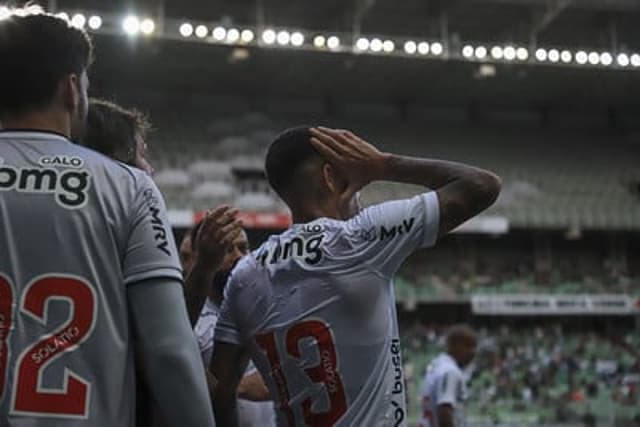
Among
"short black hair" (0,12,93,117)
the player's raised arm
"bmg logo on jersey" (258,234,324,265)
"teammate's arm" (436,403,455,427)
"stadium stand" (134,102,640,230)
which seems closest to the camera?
"short black hair" (0,12,93,117)

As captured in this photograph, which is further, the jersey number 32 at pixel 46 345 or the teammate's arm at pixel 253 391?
the teammate's arm at pixel 253 391

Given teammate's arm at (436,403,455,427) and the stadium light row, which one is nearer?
teammate's arm at (436,403,455,427)

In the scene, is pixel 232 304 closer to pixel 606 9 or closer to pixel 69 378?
pixel 69 378

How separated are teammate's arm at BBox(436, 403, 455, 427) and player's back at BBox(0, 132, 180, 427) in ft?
15.9

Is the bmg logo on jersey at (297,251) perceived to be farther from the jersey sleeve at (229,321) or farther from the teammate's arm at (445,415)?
the teammate's arm at (445,415)

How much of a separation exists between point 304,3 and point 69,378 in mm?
19872

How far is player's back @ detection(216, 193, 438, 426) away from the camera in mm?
2262

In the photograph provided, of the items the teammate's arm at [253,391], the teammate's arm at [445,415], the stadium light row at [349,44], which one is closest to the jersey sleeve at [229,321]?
the teammate's arm at [253,391]

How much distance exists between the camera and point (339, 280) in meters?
2.30

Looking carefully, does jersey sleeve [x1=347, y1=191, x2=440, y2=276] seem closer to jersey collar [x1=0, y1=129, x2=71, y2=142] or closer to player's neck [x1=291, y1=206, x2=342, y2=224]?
player's neck [x1=291, y1=206, x2=342, y2=224]

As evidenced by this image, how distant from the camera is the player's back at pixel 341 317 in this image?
226 cm

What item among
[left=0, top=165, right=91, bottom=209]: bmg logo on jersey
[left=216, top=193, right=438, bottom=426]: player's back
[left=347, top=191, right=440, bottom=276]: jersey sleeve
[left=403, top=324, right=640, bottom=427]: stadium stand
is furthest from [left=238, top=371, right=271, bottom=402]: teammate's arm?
[left=403, top=324, right=640, bottom=427]: stadium stand

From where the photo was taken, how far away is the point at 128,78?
23.5m

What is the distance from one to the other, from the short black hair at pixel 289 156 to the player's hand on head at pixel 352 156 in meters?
0.10
